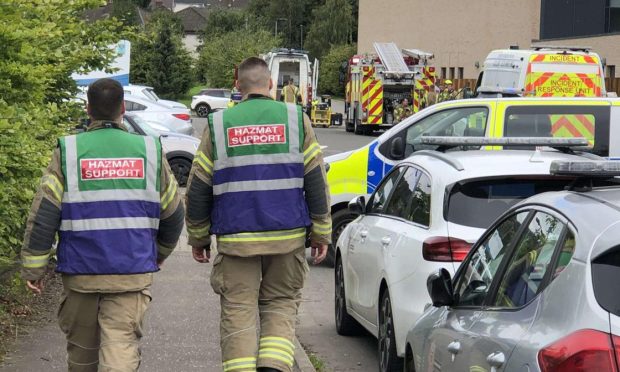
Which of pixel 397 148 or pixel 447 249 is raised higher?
pixel 447 249

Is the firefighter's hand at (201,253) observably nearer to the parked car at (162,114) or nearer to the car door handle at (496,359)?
the car door handle at (496,359)

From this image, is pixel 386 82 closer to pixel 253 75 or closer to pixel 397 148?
pixel 397 148

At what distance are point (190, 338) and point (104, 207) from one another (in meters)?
3.27

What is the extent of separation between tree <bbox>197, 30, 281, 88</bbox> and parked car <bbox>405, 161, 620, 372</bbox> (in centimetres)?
7702

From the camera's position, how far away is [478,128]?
1121 centimetres

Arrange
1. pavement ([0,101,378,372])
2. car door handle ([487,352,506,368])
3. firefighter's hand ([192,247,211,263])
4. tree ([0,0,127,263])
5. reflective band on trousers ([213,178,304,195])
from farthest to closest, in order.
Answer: pavement ([0,101,378,372]), tree ([0,0,127,263]), firefighter's hand ([192,247,211,263]), reflective band on trousers ([213,178,304,195]), car door handle ([487,352,506,368])

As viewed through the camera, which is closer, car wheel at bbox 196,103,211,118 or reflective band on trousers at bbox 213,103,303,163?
reflective band on trousers at bbox 213,103,303,163

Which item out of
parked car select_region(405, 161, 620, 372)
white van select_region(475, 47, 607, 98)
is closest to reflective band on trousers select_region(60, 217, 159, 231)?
parked car select_region(405, 161, 620, 372)

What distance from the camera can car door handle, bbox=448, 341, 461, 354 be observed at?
14.6 feet

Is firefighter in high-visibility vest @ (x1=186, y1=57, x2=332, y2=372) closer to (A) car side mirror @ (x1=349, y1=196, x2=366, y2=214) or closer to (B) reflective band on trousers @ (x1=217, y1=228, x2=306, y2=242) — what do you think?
(B) reflective band on trousers @ (x1=217, y1=228, x2=306, y2=242)

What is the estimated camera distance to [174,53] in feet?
243

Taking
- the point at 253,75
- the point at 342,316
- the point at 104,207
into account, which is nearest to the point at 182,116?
the point at 342,316

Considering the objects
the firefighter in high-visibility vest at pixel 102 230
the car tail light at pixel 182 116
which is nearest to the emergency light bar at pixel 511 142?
the firefighter in high-visibility vest at pixel 102 230

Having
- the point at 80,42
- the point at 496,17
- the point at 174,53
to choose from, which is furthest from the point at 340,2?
the point at 80,42
